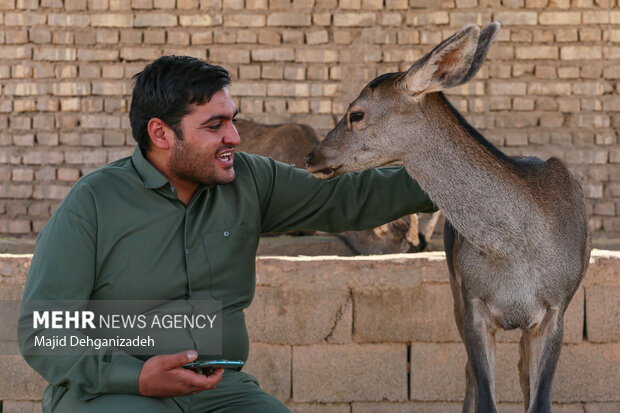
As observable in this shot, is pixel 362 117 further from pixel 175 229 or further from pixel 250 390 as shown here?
pixel 250 390

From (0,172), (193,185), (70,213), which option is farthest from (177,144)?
(0,172)

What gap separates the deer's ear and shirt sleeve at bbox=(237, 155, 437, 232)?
0.45 meters

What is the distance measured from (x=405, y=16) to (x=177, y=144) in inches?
244

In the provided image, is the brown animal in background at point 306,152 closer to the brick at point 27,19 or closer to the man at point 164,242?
the brick at point 27,19

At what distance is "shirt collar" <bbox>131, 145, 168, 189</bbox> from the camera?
3.14 m

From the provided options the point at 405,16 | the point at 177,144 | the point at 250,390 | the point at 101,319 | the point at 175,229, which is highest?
the point at 405,16

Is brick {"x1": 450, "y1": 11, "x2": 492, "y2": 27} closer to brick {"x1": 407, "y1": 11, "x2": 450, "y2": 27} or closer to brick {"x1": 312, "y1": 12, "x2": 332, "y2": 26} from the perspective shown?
brick {"x1": 407, "y1": 11, "x2": 450, "y2": 27}

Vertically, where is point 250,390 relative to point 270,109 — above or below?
below

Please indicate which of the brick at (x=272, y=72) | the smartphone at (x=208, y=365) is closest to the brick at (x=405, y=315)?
the smartphone at (x=208, y=365)

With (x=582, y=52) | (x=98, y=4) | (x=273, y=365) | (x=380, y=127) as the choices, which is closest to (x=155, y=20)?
(x=98, y=4)

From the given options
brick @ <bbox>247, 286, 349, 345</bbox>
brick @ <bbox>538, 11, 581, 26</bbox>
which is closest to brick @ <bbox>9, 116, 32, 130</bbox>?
brick @ <bbox>247, 286, 349, 345</bbox>

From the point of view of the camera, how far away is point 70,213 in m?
2.95

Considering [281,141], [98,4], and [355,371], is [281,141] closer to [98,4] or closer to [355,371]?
[98,4]

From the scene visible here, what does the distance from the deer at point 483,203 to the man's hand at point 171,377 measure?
47.5 inches
